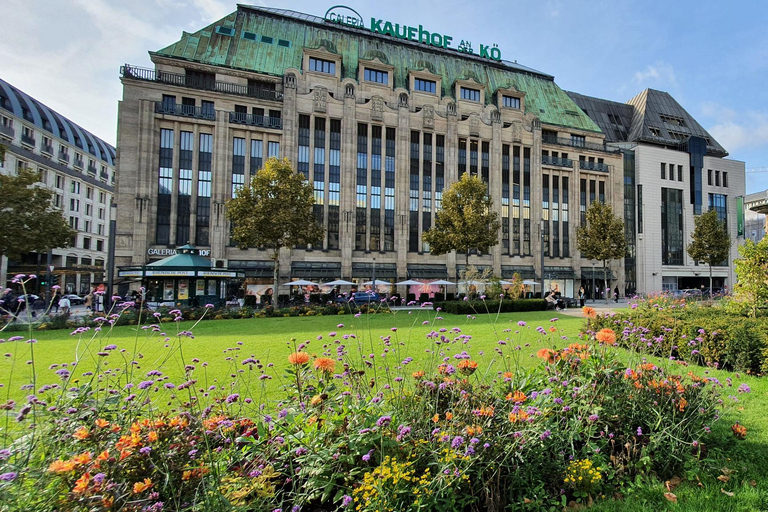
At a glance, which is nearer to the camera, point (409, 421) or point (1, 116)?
point (409, 421)

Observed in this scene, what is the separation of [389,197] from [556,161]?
25739mm

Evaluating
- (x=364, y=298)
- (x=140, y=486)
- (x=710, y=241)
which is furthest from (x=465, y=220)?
(x=710, y=241)

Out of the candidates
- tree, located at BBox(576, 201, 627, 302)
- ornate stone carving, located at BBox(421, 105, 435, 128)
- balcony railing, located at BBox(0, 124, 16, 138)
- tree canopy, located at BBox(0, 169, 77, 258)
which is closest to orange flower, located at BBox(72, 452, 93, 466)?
tree canopy, located at BBox(0, 169, 77, 258)

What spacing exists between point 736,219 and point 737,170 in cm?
828

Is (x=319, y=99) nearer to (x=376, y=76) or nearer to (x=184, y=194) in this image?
(x=376, y=76)

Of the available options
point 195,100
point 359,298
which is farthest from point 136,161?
point 359,298

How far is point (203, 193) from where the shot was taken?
36.0 m

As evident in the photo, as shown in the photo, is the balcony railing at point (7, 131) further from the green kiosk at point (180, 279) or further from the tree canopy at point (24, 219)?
the green kiosk at point (180, 279)

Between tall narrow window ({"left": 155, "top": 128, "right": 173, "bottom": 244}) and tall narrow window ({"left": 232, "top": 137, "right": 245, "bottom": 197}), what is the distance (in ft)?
19.5

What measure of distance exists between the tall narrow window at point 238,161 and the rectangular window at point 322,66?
1214 cm

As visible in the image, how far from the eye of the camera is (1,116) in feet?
144

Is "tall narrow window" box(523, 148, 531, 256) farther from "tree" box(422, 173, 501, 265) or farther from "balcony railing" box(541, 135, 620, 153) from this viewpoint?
"tree" box(422, 173, 501, 265)

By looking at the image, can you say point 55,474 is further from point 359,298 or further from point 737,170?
point 737,170

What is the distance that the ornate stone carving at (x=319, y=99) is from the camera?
39562mm
